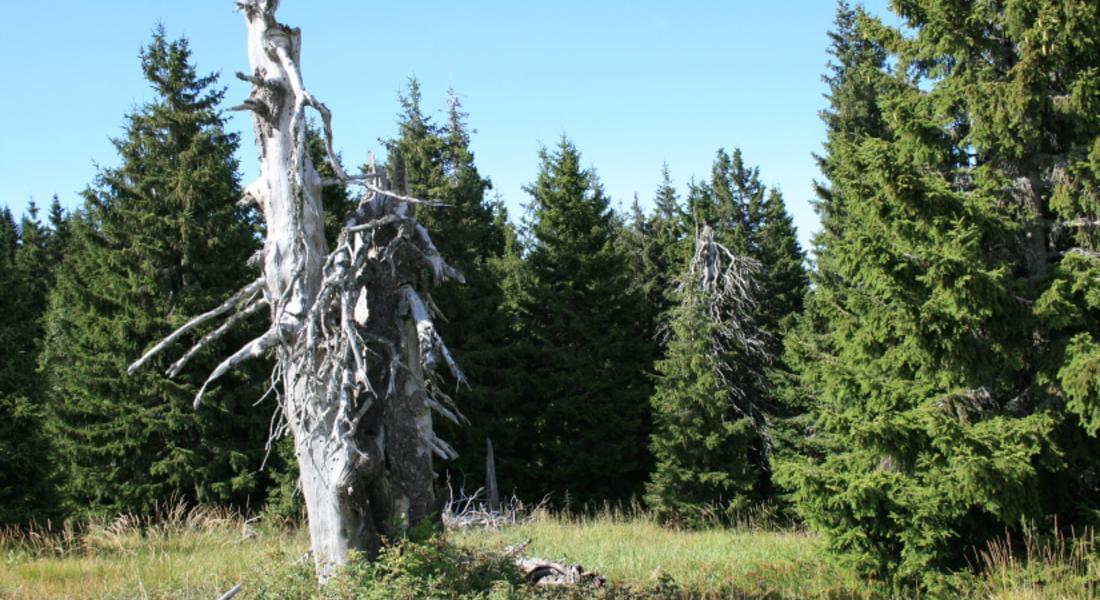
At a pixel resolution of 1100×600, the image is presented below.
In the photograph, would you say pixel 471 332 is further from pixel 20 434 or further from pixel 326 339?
pixel 326 339

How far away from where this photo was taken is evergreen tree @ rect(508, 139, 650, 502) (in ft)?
72.5

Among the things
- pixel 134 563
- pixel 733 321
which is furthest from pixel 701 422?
pixel 134 563

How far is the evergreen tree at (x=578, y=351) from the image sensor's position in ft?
72.5

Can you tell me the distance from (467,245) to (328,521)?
16494 millimetres

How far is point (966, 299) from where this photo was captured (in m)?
8.00

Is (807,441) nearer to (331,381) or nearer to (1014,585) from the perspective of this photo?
(1014,585)

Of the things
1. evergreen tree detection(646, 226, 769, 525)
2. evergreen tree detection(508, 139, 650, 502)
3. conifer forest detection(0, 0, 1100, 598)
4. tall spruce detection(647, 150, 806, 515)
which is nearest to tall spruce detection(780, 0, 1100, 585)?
conifer forest detection(0, 0, 1100, 598)

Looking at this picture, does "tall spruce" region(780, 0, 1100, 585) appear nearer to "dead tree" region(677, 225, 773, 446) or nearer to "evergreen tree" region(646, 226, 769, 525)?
"evergreen tree" region(646, 226, 769, 525)

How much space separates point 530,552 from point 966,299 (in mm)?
6006

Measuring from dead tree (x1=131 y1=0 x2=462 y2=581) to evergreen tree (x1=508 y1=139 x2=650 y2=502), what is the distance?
49.4 ft

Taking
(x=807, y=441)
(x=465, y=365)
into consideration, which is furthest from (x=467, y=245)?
(x=807, y=441)

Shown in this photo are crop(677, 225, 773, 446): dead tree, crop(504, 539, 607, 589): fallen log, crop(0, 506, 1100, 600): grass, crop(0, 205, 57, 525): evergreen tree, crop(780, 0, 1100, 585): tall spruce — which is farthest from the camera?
crop(677, 225, 773, 446): dead tree

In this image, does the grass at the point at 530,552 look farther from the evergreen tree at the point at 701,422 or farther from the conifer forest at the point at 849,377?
the evergreen tree at the point at 701,422

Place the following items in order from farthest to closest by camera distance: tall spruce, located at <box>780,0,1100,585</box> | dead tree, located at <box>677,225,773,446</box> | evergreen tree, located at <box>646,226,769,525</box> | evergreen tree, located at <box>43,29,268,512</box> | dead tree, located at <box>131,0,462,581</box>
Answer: dead tree, located at <box>677,225,773,446</box> → evergreen tree, located at <box>646,226,769,525</box> → evergreen tree, located at <box>43,29,268,512</box> → tall spruce, located at <box>780,0,1100,585</box> → dead tree, located at <box>131,0,462,581</box>
